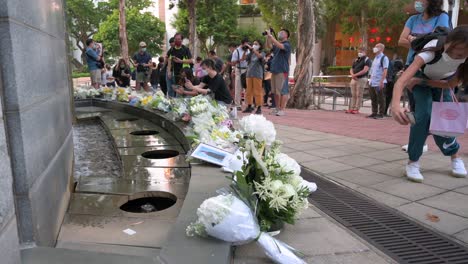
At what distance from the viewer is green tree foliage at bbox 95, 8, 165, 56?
4125 cm

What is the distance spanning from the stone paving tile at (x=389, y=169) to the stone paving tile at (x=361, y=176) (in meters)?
0.12

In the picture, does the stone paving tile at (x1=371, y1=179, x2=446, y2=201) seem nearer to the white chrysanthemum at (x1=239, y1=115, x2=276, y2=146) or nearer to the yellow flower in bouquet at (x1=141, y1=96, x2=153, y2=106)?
the white chrysanthemum at (x1=239, y1=115, x2=276, y2=146)

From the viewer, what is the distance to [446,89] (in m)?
4.00

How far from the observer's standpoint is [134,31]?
41.8m

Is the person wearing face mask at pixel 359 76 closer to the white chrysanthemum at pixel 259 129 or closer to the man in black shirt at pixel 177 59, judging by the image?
the man in black shirt at pixel 177 59

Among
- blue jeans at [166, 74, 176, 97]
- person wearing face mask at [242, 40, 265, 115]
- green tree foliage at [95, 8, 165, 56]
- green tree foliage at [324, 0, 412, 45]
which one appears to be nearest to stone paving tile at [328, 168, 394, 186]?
person wearing face mask at [242, 40, 265, 115]

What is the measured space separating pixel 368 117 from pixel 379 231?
730 centimetres

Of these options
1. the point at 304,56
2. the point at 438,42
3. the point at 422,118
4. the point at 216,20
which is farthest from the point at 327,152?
the point at 216,20

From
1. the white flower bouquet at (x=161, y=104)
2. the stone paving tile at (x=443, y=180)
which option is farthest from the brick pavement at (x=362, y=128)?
the white flower bouquet at (x=161, y=104)

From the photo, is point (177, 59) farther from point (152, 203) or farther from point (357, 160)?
point (152, 203)

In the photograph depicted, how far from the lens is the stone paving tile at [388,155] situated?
5.16 m

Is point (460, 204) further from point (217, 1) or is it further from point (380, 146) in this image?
point (217, 1)

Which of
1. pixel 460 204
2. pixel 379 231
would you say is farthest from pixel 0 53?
pixel 460 204

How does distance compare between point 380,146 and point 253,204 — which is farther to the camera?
point 380,146
